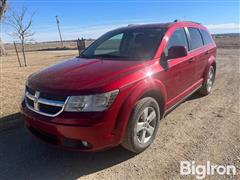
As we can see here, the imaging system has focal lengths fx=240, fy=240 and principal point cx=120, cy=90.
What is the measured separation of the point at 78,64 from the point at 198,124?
2373 mm

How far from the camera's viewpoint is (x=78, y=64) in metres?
3.80

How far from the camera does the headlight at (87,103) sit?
109 inches

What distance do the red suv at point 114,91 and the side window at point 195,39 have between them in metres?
0.34

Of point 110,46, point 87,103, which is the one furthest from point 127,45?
point 87,103

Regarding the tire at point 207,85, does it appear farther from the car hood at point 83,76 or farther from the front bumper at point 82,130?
the front bumper at point 82,130

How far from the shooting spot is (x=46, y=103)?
2.94m

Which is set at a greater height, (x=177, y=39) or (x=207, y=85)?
(x=177, y=39)

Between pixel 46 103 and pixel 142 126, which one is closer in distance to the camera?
pixel 46 103

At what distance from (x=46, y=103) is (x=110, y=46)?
2032mm

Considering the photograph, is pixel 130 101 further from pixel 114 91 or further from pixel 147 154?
pixel 147 154

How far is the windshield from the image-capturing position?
3.86 m
